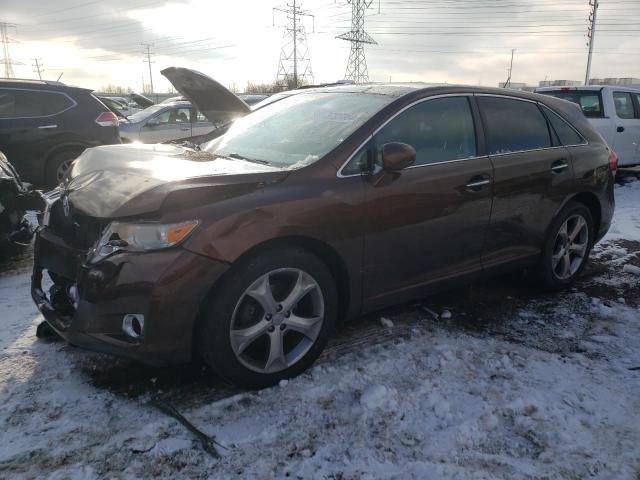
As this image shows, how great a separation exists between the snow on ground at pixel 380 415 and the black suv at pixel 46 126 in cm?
514

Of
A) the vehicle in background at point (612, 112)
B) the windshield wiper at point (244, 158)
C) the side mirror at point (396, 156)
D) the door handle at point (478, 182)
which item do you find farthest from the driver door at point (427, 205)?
the vehicle in background at point (612, 112)

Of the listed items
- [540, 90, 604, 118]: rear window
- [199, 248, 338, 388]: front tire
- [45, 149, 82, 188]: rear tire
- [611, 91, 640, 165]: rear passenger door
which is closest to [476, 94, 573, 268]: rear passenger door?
[199, 248, 338, 388]: front tire

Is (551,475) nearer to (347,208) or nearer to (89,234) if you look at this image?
(347,208)

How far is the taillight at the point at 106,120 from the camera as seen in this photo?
8.43m

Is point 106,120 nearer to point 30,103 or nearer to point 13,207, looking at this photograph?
point 30,103

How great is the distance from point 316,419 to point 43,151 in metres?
7.20

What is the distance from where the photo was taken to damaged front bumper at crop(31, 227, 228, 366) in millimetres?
2494

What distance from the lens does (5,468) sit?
2.26m

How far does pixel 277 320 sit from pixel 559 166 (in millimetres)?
2660

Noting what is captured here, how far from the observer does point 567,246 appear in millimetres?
4465

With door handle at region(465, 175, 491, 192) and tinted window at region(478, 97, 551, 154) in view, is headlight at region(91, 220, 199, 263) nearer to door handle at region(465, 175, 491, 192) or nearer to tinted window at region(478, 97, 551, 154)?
door handle at region(465, 175, 491, 192)

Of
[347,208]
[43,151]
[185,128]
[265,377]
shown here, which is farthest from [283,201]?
[185,128]

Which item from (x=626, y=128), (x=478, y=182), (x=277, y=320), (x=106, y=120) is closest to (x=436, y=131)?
(x=478, y=182)

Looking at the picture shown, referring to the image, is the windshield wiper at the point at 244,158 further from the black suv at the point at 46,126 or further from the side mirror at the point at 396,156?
the black suv at the point at 46,126
